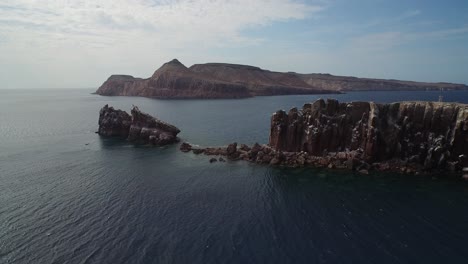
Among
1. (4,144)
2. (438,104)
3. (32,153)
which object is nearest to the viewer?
(438,104)

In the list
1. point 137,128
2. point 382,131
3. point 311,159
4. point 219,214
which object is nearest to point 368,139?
point 382,131

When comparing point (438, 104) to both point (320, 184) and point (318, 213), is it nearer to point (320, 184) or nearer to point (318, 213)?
point (320, 184)

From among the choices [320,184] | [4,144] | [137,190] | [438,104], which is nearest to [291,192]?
[320,184]

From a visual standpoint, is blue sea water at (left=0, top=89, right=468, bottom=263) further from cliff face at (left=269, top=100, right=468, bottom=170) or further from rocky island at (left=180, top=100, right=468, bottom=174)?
cliff face at (left=269, top=100, right=468, bottom=170)

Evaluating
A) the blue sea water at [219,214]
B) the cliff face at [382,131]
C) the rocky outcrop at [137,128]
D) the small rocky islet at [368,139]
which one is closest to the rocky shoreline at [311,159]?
the small rocky islet at [368,139]

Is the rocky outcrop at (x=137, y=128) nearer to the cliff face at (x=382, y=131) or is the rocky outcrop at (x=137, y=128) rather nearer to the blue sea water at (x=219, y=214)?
the blue sea water at (x=219, y=214)

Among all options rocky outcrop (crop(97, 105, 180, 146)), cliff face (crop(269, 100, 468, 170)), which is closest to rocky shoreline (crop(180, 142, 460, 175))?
cliff face (crop(269, 100, 468, 170))
